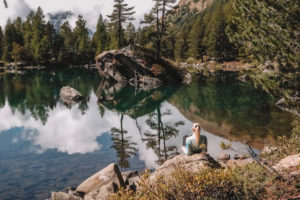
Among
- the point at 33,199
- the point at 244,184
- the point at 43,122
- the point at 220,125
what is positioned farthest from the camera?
the point at 43,122

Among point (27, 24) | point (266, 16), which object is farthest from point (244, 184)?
point (27, 24)

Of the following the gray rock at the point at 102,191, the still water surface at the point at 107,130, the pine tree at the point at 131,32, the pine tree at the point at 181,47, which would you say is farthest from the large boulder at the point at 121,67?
the pine tree at the point at 181,47

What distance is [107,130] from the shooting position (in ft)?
81.4

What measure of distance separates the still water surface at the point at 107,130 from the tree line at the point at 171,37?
3683 mm

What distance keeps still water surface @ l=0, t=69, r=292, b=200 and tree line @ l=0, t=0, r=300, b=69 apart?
3683 mm

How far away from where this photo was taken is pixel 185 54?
117688mm

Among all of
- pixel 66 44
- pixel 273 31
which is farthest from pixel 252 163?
pixel 66 44

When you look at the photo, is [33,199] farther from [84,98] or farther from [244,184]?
[84,98]

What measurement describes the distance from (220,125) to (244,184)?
18533mm

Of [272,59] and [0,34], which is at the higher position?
[0,34]

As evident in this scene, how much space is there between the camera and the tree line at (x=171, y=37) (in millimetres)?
8430

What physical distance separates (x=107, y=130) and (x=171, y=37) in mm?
93384

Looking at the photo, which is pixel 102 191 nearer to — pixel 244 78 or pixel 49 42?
pixel 244 78

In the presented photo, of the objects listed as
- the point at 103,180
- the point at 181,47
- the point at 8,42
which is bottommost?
the point at 103,180
